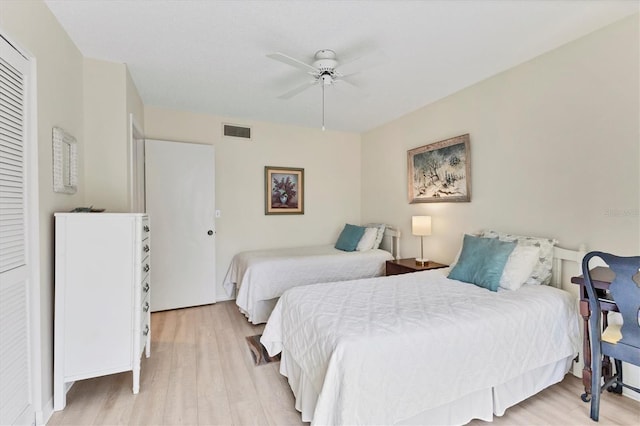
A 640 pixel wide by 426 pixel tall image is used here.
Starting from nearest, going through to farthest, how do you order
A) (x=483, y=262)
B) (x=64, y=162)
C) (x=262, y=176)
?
(x=64, y=162)
(x=483, y=262)
(x=262, y=176)

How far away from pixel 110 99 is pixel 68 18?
2.15ft

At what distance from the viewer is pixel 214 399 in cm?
196

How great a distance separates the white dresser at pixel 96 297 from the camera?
185 cm

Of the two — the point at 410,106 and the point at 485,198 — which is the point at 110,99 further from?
the point at 485,198

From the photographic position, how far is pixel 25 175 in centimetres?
162

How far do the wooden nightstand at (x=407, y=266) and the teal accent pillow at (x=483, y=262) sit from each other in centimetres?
58

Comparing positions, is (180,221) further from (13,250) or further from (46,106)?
(13,250)

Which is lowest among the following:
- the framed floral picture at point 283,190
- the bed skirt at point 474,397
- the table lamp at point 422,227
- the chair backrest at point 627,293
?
the bed skirt at point 474,397

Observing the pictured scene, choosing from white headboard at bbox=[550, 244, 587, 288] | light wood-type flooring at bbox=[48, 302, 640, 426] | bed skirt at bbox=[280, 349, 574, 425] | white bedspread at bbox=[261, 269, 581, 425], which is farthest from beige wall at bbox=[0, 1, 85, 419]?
Answer: white headboard at bbox=[550, 244, 587, 288]

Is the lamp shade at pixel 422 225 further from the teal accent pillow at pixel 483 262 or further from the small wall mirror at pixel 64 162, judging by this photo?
the small wall mirror at pixel 64 162

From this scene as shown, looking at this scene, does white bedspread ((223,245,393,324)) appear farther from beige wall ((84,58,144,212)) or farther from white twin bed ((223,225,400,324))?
beige wall ((84,58,144,212))

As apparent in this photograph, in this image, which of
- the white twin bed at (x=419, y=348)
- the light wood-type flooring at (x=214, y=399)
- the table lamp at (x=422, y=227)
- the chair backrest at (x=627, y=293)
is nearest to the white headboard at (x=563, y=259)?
the white twin bed at (x=419, y=348)

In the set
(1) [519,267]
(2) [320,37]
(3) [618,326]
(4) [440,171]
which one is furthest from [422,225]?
(2) [320,37]

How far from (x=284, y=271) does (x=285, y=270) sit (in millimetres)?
15
